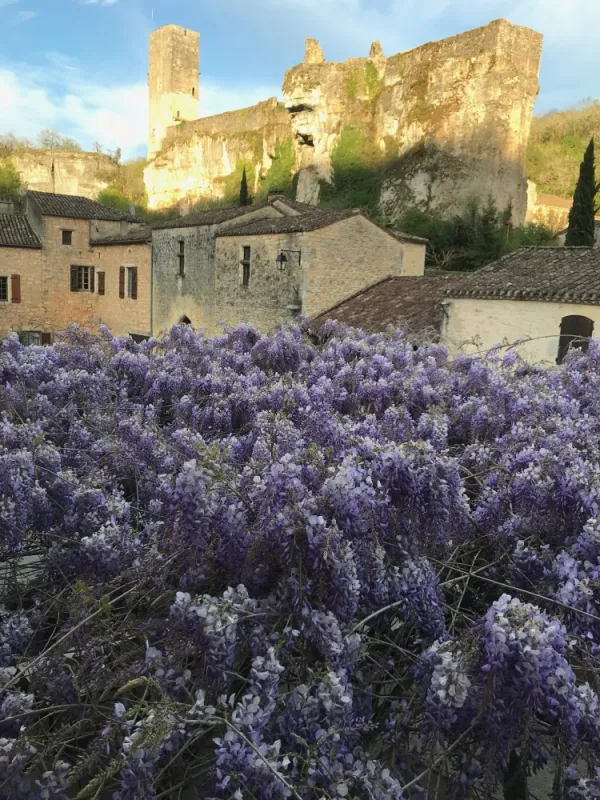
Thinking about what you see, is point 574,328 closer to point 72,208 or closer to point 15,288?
point 72,208

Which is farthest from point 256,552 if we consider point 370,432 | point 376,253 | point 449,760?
point 376,253

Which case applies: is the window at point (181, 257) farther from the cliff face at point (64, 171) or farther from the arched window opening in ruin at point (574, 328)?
the cliff face at point (64, 171)

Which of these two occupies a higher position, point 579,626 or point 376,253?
point 376,253

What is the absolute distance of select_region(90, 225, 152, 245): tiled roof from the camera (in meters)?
27.7

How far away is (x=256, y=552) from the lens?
2408 millimetres

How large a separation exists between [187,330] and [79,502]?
4734 millimetres

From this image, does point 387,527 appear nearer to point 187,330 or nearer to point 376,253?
point 187,330

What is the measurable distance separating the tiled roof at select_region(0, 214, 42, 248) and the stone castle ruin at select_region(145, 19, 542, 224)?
14415mm

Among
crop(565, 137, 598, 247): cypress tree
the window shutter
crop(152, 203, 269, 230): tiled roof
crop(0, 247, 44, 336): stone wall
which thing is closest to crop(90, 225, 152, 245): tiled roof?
crop(152, 203, 269, 230): tiled roof

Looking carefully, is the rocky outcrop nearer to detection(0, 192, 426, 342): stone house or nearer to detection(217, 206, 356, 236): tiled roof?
detection(0, 192, 426, 342): stone house

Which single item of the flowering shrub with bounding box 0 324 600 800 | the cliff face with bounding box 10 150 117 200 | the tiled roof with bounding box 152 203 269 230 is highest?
the cliff face with bounding box 10 150 117 200

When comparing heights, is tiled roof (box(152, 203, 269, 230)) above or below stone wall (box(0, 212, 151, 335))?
above

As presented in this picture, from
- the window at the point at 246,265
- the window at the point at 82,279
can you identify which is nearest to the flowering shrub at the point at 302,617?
the window at the point at 246,265

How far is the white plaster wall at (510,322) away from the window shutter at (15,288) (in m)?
23.1
